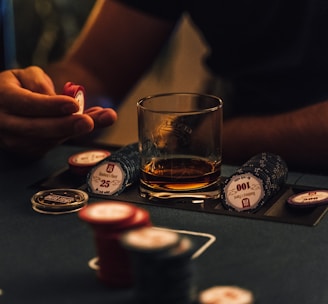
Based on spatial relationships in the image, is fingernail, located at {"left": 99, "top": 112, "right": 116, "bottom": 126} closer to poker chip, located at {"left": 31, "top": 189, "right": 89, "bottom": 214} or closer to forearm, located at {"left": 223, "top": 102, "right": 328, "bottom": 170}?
poker chip, located at {"left": 31, "top": 189, "right": 89, "bottom": 214}

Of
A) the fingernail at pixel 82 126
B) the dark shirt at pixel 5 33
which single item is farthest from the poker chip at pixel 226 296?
the dark shirt at pixel 5 33

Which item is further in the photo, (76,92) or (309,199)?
(76,92)

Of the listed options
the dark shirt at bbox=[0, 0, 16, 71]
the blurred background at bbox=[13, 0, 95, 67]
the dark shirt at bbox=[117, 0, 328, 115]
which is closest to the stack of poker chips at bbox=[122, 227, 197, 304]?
the dark shirt at bbox=[0, 0, 16, 71]

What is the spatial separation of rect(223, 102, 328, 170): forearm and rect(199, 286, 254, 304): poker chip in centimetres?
63

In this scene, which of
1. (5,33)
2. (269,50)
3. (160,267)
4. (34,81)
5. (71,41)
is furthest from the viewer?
(71,41)

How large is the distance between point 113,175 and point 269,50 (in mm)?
713

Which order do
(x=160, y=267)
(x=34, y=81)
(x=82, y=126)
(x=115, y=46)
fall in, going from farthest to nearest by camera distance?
(x=115, y=46) < (x=34, y=81) < (x=82, y=126) < (x=160, y=267)

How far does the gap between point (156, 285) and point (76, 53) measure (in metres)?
1.25

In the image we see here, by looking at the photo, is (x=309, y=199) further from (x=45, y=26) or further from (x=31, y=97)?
(x=45, y=26)

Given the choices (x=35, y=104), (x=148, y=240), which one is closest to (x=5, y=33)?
(x=35, y=104)

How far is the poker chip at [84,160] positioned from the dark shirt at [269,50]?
0.56m

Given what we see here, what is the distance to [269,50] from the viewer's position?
1.65 m

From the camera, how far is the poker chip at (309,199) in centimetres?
97

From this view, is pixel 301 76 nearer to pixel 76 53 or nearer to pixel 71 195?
pixel 76 53
